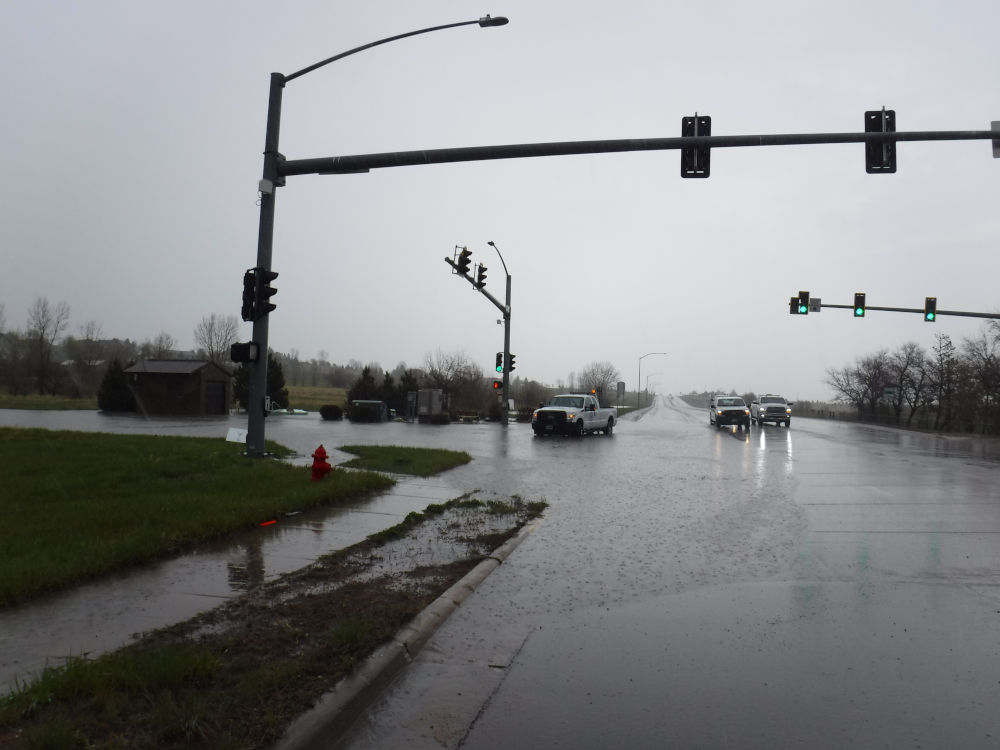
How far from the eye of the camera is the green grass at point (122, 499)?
21.7 feet

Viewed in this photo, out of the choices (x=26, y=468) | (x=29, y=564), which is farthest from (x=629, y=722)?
(x=26, y=468)

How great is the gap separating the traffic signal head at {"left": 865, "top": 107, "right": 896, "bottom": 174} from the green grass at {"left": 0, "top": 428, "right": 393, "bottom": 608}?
35.8ft

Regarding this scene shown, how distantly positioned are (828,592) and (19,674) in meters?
6.32

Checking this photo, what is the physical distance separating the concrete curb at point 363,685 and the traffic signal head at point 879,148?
39.2 feet

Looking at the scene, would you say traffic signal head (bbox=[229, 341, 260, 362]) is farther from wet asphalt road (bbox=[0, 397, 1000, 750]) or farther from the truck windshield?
the truck windshield

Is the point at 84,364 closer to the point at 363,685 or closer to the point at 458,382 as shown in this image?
the point at 458,382

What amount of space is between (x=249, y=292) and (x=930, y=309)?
3151 cm

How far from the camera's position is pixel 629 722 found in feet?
13.2

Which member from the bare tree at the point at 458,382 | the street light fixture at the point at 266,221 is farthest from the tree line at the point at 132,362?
the street light fixture at the point at 266,221

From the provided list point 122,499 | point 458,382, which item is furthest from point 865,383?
point 122,499

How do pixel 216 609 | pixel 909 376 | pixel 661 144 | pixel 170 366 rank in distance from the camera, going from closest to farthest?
pixel 216 609 → pixel 661 144 → pixel 170 366 → pixel 909 376

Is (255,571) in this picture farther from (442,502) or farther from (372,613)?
(442,502)

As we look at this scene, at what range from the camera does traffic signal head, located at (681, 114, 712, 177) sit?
13547 millimetres

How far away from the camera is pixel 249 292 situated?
13992 mm
